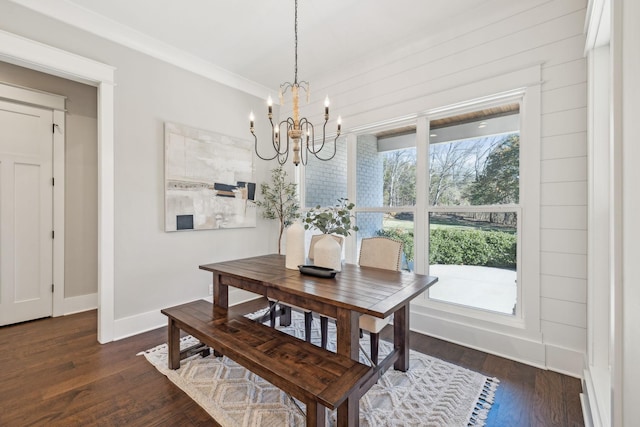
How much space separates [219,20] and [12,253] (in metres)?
3.40

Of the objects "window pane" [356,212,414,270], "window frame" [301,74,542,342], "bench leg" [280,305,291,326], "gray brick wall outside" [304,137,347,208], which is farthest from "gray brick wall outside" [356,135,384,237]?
"bench leg" [280,305,291,326]

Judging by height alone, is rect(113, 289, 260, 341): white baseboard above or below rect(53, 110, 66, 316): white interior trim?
below

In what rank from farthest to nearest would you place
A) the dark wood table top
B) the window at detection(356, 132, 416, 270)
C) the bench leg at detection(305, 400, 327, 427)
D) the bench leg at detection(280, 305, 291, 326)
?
the window at detection(356, 132, 416, 270), the bench leg at detection(280, 305, 291, 326), the dark wood table top, the bench leg at detection(305, 400, 327, 427)

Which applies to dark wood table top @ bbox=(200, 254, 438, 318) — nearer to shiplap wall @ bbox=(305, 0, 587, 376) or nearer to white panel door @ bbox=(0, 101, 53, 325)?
shiplap wall @ bbox=(305, 0, 587, 376)

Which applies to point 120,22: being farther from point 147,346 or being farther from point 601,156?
point 601,156

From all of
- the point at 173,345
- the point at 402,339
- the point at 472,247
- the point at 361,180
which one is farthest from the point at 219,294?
the point at 472,247

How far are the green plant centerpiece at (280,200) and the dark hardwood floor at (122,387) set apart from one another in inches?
80.2

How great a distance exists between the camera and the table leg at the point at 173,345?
7.12 ft

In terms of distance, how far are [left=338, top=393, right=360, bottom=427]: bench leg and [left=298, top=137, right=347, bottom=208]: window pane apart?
2.62 m

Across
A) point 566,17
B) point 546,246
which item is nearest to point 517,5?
point 566,17

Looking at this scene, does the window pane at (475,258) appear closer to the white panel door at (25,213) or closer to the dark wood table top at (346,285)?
the dark wood table top at (346,285)

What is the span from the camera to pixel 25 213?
3191 millimetres

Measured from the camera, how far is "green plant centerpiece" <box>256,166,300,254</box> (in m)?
4.12

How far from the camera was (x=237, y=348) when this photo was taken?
1.66 m
